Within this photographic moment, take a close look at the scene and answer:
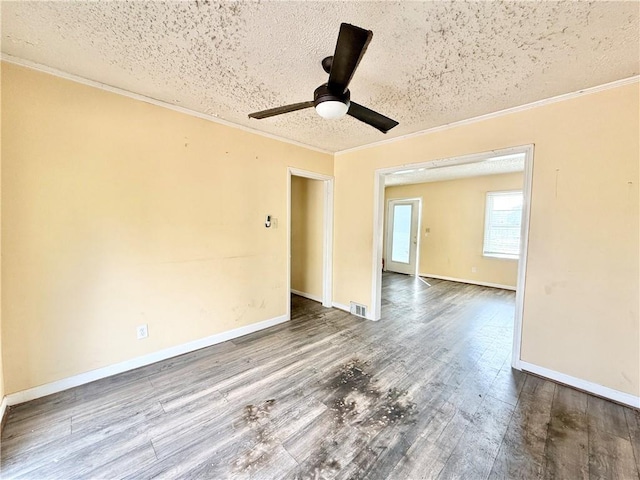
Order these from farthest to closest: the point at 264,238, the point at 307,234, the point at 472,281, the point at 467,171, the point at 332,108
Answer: the point at 472,281
the point at 467,171
the point at 307,234
the point at 264,238
the point at 332,108

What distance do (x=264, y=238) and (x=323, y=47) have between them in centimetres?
214

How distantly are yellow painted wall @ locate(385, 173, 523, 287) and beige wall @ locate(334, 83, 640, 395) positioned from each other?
3.57m

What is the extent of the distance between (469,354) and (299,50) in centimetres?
320

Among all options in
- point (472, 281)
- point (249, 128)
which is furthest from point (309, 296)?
point (472, 281)

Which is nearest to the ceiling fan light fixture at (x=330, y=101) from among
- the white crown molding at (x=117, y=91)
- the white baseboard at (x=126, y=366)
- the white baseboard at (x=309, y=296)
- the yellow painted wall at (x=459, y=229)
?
the white crown molding at (x=117, y=91)

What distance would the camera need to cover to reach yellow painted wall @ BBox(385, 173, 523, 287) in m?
5.44

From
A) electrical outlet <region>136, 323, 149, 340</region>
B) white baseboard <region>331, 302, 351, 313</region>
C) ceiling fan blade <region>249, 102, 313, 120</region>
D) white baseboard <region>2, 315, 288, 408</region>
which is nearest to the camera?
ceiling fan blade <region>249, 102, 313, 120</region>

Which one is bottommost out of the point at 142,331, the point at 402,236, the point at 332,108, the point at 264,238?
the point at 142,331

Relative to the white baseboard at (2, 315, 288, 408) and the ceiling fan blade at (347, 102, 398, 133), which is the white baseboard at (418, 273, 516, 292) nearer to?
the white baseboard at (2, 315, 288, 408)

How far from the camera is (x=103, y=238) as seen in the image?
2.12m

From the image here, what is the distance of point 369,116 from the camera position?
1793 millimetres

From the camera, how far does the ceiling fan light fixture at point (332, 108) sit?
1.50 m

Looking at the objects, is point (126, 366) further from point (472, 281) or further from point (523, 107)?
point (472, 281)

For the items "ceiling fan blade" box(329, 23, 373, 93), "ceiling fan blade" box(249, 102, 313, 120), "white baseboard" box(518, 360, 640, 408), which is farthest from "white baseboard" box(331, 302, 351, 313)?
"ceiling fan blade" box(329, 23, 373, 93)
